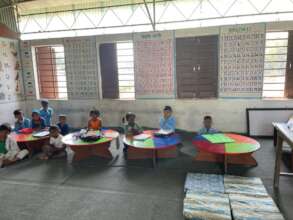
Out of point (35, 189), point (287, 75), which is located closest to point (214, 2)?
point (287, 75)

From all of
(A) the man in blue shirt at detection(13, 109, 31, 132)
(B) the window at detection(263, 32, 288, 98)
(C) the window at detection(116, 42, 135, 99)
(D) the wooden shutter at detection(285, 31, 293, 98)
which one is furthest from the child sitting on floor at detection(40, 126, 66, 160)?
(D) the wooden shutter at detection(285, 31, 293, 98)

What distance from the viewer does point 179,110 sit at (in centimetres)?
550

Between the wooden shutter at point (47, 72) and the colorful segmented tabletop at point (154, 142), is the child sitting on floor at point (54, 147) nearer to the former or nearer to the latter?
the colorful segmented tabletop at point (154, 142)

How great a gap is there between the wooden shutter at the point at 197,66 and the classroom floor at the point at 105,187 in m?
1.83

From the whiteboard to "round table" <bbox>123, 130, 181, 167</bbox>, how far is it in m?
2.16

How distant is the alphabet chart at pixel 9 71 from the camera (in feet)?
19.1

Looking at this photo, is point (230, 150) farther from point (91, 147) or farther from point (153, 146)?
point (91, 147)

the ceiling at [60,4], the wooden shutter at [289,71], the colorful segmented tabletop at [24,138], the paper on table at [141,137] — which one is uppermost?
the ceiling at [60,4]

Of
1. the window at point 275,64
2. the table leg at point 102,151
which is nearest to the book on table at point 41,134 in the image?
the table leg at point 102,151

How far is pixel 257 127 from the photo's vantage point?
5070mm

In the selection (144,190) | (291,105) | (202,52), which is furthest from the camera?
(202,52)

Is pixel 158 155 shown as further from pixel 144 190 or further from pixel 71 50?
pixel 71 50

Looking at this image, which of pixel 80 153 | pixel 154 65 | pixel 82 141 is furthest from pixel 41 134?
pixel 154 65

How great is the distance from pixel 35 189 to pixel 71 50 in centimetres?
399
